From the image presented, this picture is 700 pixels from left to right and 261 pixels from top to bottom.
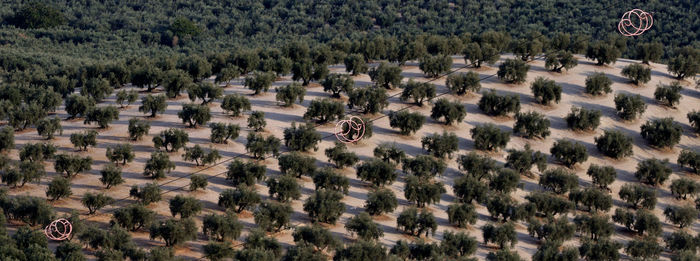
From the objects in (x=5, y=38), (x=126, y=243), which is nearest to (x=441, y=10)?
(x=5, y=38)

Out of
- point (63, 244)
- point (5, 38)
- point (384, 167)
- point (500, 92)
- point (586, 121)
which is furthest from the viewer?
point (5, 38)

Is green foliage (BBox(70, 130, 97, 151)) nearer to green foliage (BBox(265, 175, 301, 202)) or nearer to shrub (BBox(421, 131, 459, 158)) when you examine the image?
green foliage (BBox(265, 175, 301, 202))

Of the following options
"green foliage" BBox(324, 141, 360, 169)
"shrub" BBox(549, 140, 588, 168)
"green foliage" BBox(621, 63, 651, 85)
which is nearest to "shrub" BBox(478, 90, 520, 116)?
"shrub" BBox(549, 140, 588, 168)

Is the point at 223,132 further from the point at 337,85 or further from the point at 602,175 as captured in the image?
the point at 602,175

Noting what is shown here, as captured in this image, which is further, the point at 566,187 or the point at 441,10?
the point at 441,10

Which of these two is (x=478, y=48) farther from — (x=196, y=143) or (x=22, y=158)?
(x=22, y=158)

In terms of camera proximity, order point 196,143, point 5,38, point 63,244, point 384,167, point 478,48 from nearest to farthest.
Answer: point 63,244
point 384,167
point 196,143
point 478,48
point 5,38
